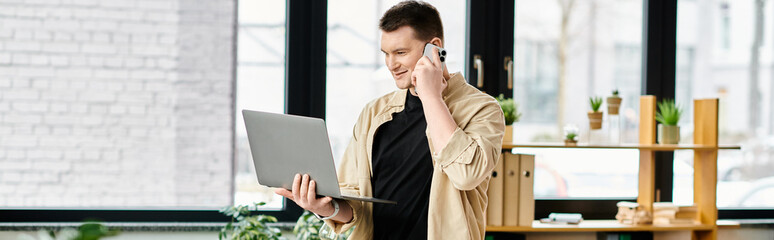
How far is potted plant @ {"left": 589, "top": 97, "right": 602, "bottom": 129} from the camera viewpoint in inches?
117

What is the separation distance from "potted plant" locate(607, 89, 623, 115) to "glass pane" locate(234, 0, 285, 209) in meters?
1.42

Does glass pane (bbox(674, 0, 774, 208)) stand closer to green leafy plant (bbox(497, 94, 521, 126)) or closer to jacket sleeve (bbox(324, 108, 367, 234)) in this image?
green leafy plant (bbox(497, 94, 521, 126))

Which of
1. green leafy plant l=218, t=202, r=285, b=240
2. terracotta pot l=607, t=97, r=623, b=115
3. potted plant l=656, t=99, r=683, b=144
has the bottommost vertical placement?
green leafy plant l=218, t=202, r=285, b=240

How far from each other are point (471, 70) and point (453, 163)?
1790 mm

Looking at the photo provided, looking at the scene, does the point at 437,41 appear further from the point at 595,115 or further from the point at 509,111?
the point at 595,115

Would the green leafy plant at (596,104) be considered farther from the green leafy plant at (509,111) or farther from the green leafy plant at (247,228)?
the green leafy plant at (247,228)

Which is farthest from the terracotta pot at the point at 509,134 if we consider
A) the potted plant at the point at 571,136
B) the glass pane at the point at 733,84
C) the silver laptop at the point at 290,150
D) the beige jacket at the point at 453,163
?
the silver laptop at the point at 290,150

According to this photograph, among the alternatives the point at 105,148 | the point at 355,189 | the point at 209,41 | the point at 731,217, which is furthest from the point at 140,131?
the point at 731,217

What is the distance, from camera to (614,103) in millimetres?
3014

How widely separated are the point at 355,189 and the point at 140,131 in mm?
1696

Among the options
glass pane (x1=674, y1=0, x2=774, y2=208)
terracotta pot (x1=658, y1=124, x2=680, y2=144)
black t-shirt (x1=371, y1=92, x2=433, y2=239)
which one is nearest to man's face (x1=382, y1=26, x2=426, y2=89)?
black t-shirt (x1=371, y1=92, x2=433, y2=239)

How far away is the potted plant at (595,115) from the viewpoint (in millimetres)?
2975

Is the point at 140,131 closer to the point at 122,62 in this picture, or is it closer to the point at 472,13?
the point at 122,62

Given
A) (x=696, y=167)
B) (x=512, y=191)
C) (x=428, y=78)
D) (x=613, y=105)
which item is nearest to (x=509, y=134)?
(x=512, y=191)
